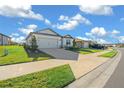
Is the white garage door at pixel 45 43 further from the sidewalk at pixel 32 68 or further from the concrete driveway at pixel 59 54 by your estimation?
the sidewalk at pixel 32 68

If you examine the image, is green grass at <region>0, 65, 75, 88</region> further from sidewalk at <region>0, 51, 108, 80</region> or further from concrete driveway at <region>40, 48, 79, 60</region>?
concrete driveway at <region>40, 48, 79, 60</region>

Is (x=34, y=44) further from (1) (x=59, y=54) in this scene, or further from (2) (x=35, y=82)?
(2) (x=35, y=82)

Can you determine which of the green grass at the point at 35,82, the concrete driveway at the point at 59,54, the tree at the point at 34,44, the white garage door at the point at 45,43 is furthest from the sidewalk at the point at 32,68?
the concrete driveway at the point at 59,54

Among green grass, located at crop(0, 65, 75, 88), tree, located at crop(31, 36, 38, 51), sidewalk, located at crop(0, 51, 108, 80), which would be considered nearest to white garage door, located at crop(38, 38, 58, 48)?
tree, located at crop(31, 36, 38, 51)

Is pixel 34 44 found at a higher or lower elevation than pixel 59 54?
higher

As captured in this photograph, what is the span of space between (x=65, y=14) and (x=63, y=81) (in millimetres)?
5702

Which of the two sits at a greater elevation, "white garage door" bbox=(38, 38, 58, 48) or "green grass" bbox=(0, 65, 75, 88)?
"white garage door" bbox=(38, 38, 58, 48)

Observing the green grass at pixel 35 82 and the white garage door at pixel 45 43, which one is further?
the white garage door at pixel 45 43

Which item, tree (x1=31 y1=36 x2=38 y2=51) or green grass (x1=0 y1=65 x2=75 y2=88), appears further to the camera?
tree (x1=31 y1=36 x2=38 y2=51)

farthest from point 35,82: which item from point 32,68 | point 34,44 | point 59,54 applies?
point 59,54

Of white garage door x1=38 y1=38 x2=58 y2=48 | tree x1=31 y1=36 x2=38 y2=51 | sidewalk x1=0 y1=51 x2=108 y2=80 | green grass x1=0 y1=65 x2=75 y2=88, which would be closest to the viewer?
green grass x1=0 y1=65 x2=75 y2=88

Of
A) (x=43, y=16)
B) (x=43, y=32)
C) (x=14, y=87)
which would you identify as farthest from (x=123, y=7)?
(x=14, y=87)
